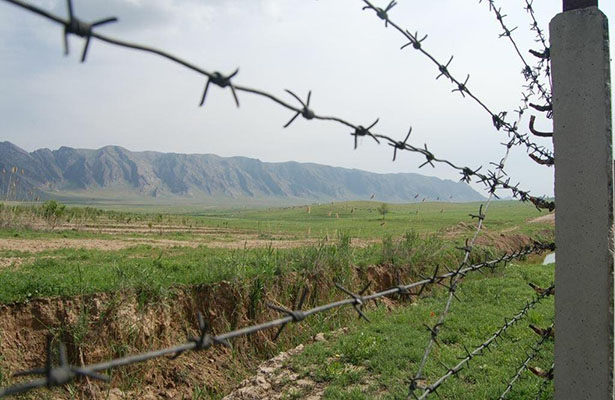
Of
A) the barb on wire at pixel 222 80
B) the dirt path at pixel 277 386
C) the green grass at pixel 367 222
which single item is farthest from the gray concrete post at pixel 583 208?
the green grass at pixel 367 222

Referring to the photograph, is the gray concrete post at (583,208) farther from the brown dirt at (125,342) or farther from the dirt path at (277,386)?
the brown dirt at (125,342)

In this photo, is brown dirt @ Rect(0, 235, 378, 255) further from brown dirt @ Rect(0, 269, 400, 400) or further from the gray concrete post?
the gray concrete post

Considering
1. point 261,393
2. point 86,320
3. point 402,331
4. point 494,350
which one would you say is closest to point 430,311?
A: point 402,331

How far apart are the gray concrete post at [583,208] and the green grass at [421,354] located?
1828 mm

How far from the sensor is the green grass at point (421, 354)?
485 cm

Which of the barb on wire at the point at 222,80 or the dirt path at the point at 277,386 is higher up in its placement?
the barb on wire at the point at 222,80

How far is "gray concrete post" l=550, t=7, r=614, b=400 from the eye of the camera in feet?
6.17

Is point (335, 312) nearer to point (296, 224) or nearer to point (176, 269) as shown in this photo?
point (176, 269)

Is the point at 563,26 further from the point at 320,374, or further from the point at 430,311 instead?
the point at 430,311

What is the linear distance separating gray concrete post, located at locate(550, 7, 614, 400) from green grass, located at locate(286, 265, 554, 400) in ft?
6.00

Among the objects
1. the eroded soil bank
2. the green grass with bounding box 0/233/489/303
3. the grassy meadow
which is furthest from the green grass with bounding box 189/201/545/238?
the eroded soil bank

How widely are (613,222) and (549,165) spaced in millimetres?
790

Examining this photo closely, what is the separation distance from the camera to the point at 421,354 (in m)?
5.84

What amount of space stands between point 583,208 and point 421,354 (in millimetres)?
4356
